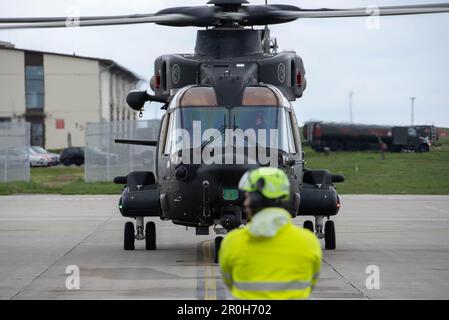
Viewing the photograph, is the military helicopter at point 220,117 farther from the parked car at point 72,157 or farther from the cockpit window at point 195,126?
the parked car at point 72,157

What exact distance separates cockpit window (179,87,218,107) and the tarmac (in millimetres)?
2515

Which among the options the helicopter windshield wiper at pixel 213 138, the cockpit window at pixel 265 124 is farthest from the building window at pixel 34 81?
the helicopter windshield wiper at pixel 213 138

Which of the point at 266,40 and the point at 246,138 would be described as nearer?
the point at 246,138

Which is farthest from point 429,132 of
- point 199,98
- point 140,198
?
point 199,98

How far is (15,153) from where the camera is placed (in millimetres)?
49938

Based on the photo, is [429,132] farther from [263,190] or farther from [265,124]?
[263,190]

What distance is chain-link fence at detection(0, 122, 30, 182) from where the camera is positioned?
49.0 meters

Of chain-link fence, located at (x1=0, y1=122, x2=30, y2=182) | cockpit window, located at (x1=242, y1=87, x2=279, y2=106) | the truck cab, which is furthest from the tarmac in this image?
the truck cab

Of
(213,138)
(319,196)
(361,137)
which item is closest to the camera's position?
(213,138)

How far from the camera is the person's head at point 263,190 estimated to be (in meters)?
7.50

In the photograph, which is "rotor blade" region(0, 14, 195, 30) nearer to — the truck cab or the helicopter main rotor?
the helicopter main rotor

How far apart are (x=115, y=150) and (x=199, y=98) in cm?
2920
